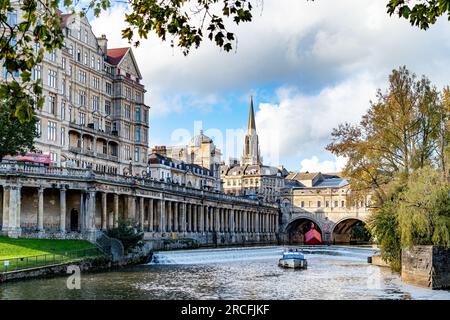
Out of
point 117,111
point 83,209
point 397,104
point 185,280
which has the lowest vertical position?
point 185,280

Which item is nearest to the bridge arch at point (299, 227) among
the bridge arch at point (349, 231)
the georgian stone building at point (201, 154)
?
the bridge arch at point (349, 231)

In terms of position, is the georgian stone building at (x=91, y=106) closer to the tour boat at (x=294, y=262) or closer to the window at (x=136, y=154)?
the window at (x=136, y=154)

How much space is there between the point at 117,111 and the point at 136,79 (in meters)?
8.82

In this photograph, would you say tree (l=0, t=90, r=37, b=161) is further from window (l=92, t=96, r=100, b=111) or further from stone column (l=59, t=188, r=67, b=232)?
window (l=92, t=96, r=100, b=111)

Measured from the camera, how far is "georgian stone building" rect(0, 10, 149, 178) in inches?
2712

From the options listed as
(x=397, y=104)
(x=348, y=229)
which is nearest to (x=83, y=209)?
(x=397, y=104)

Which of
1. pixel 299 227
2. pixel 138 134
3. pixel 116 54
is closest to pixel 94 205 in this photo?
pixel 138 134

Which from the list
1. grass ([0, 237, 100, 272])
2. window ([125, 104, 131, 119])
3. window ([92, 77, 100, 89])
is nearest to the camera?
grass ([0, 237, 100, 272])

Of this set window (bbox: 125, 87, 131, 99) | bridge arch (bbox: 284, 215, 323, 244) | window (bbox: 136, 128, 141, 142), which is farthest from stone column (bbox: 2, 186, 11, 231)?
bridge arch (bbox: 284, 215, 323, 244)

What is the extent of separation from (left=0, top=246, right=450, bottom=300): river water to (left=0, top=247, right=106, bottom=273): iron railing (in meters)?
1.88

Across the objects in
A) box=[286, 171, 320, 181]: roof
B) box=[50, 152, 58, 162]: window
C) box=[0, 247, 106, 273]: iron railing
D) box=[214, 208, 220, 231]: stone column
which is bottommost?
box=[0, 247, 106, 273]: iron railing

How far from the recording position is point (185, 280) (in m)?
43.4

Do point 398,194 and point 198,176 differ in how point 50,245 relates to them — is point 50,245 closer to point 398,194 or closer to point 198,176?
point 398,194

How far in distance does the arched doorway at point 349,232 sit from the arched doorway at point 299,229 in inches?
199
